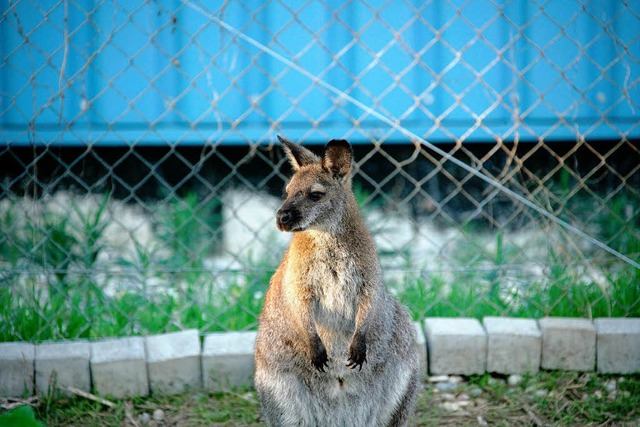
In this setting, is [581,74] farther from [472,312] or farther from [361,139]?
[472,312]

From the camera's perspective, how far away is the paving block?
412 cm

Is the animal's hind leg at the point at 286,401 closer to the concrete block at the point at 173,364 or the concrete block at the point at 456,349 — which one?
the concrete block at the point at 173,364

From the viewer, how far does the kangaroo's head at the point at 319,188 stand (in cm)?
318

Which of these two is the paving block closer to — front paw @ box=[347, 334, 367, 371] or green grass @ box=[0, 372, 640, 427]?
green grass @ box=[0, 372, 640, 427]

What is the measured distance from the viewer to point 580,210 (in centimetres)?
556

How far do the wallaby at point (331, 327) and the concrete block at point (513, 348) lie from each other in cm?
80

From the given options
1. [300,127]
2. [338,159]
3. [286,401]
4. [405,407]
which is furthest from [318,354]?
[300,127]

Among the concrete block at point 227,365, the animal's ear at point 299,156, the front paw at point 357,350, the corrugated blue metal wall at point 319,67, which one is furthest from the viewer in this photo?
the corrugated blue metal wall at point 319,67

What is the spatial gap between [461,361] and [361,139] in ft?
6.23

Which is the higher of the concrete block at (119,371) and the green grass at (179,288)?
the green grass at (179,288)

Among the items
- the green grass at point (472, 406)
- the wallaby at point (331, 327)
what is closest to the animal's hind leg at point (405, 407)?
the wallaby at point (331, 327)

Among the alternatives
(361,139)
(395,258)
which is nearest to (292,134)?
(361,139)

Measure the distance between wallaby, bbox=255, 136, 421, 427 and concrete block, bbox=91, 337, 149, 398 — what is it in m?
0.80

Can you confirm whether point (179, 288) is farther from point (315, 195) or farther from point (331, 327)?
point (315, 195)
